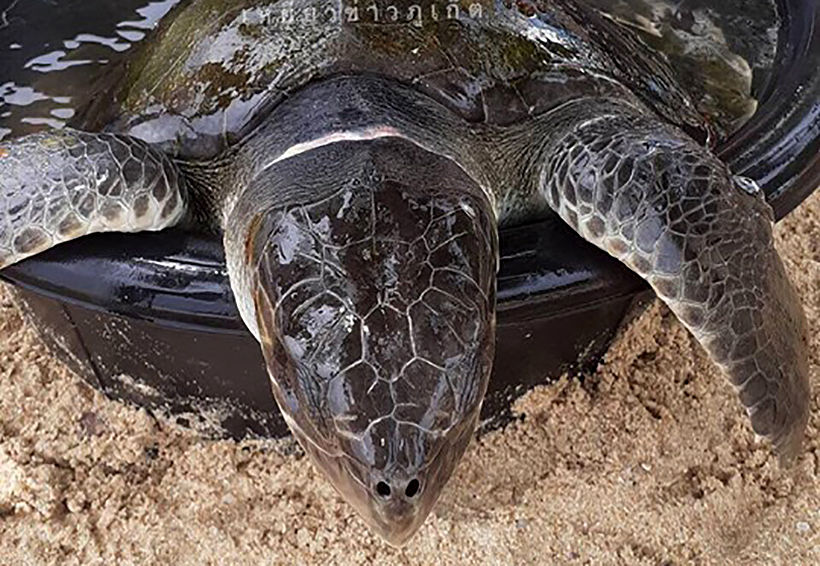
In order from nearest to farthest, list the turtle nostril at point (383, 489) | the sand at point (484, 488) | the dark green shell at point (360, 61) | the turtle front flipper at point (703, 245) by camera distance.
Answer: the turtle nostril at point (383, 489)
the turtle front flipper at point (703, 245)
the dark green shell at point (360, 61)
the sand at point (484, 488)

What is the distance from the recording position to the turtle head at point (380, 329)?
1.16m

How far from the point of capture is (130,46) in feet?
7.99

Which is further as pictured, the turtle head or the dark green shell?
the dark green shell

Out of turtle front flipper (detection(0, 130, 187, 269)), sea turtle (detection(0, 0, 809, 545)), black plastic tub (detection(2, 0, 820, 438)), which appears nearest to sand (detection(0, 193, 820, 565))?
black plastic tub (detection(2, 0, 820, 438))

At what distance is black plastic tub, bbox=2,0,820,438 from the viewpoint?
1.45 meters

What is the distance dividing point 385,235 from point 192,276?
331 millimetres

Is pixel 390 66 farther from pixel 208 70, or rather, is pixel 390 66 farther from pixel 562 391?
pixel 562 391

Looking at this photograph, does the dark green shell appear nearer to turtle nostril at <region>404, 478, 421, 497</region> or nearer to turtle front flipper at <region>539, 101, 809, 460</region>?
turtle front flipper at <region>539, 101, 809, 460</region>

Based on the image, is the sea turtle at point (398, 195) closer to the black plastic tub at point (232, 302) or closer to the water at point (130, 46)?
the black plastic tub at point (232, 302)

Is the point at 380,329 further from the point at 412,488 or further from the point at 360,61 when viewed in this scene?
the point at 360,61

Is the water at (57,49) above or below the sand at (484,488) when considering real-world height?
above

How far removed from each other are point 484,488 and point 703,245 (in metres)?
0.71

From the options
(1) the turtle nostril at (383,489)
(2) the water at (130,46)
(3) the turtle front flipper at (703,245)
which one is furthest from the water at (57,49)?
(1) the turtle nostril at (383,489)

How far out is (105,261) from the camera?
147cm
